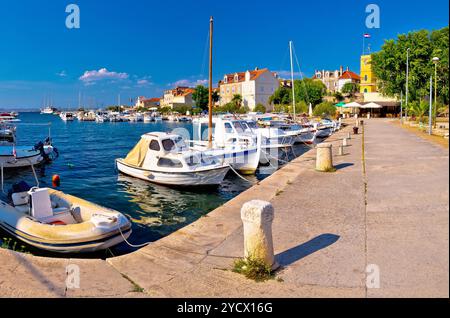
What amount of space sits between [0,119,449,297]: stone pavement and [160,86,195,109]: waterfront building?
147 m

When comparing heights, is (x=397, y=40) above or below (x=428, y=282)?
above

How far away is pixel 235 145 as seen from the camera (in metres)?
22.9

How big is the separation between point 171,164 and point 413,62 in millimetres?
55658

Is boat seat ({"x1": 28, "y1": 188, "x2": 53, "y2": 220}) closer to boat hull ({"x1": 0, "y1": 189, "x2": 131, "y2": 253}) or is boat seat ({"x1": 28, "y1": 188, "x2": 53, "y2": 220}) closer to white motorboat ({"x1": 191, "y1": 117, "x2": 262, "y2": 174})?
boat hull ({"x1": 0, "y1": 189, "x2": 131, "y2": 253})

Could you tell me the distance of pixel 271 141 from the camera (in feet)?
106

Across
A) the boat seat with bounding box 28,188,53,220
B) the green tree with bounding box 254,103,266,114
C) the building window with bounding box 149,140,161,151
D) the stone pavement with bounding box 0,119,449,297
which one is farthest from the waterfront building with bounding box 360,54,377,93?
the boat seat with bounding box 28,188,53,220

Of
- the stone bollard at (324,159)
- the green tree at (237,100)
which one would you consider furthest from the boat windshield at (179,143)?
the green tree at (237,100)

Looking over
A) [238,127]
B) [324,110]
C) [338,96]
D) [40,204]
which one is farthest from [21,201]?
[338,96]

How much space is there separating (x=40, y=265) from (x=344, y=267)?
17.2ft

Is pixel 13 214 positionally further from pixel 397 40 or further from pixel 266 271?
pixel 397 40

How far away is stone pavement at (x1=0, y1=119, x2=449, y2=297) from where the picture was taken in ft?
16.9

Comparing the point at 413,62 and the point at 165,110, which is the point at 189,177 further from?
the point at 165,110

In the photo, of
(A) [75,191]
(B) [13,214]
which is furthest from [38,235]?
(A) [75,191]
